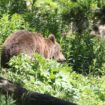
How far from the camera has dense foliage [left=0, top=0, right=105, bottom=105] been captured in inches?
309

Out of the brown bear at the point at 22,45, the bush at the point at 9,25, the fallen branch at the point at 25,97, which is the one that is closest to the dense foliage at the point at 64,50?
the bush at the point at 9,25

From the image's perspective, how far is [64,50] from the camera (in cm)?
1282

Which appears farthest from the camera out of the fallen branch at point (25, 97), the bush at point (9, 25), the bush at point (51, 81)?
the bush at point (9, 25)

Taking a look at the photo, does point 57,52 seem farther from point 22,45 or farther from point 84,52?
point 22,45

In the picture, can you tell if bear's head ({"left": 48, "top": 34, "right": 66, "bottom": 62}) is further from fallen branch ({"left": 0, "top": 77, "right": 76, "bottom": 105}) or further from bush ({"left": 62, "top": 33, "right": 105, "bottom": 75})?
fallen branch ({"left": 0, "top": 77, "right": 76, "bottom": 105})

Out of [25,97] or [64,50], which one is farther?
[64,50]

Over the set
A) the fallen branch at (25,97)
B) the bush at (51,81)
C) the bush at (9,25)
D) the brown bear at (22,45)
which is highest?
the bush at (9,25)

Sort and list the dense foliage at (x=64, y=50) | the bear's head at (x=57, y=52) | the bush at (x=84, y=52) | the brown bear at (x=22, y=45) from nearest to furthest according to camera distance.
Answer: the dense foliage at (x=64, y=50) → the brown bear at (x=22, y=45) → the bear's head at (x=57, y=52) → the bush at (x=84, y=52)

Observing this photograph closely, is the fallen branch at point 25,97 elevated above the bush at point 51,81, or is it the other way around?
the fallen branch at point 25,97

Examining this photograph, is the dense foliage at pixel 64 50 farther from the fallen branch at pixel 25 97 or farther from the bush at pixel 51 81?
the fallen branch at pixel 25 97

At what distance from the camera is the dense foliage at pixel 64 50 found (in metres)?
7.84

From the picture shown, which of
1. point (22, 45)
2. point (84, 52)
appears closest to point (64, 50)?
point (84, 52)

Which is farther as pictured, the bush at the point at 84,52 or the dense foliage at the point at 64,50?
the bush at the point at 84,52

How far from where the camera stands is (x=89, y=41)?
13211 mm
